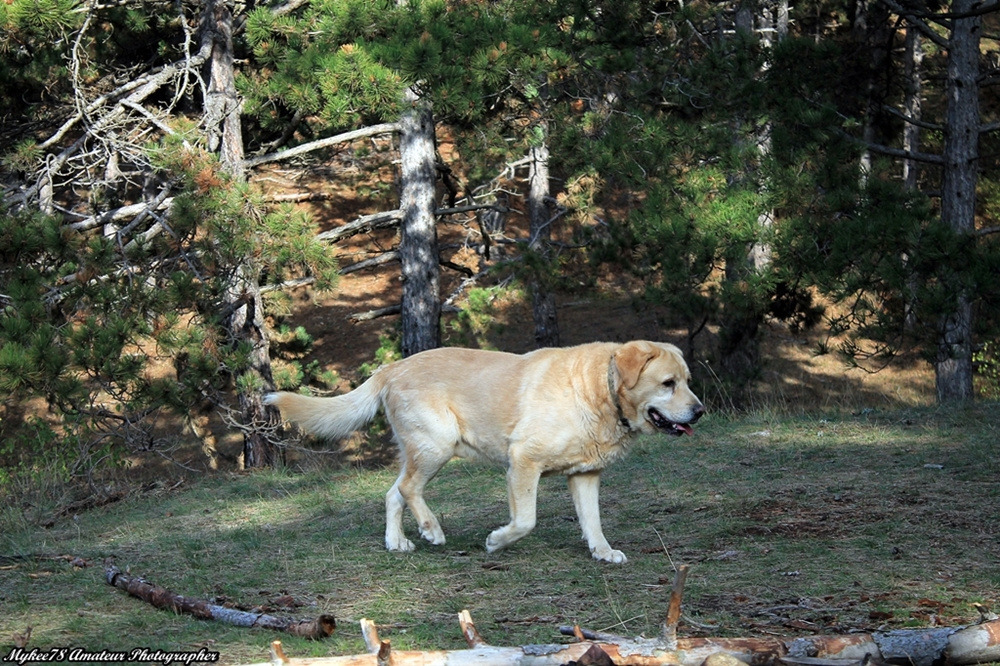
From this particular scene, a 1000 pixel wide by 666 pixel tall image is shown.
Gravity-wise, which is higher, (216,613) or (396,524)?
(216,613)

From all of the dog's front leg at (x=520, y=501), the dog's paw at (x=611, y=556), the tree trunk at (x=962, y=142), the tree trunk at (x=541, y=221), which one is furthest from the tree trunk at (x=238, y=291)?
the tree trunk at (x=962, y=142)

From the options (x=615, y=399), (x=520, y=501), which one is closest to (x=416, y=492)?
(x=520, y=501)

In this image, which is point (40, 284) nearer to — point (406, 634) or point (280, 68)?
point (280, 68)

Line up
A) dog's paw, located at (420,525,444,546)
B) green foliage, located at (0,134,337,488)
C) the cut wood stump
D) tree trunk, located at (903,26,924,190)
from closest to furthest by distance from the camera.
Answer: the cut wood stump < dog's paw, located at (420,525,444,546) < green foliage, located at (0,134,337,488) < tree trunk, located at (903,26,924,190)

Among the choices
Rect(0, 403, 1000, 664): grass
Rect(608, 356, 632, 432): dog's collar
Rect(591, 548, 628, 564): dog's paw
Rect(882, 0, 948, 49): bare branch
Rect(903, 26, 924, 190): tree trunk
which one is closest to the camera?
Rect(0, 403, 1000, 664): grass

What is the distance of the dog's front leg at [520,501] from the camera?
632cm

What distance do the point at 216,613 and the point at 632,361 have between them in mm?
2894

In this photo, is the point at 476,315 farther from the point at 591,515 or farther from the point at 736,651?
the point at 736,651

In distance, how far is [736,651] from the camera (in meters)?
3.82

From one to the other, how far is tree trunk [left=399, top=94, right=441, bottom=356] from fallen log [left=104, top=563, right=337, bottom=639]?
908 centimetres

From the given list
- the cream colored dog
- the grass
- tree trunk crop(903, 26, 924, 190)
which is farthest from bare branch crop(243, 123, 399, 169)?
tree trunk crop(903, 26, 924, 190)

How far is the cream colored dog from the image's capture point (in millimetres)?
6332

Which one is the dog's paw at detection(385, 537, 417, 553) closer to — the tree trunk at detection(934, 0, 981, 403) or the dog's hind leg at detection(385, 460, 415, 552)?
the dog's hind leg at detection(385, 460, 415, 552)

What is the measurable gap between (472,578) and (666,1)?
9269 millimetres
